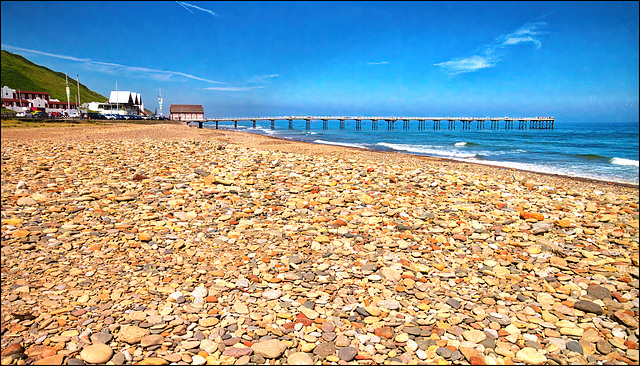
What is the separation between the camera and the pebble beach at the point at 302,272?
3396 millimetres

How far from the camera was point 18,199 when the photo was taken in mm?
6617

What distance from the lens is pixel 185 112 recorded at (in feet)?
351

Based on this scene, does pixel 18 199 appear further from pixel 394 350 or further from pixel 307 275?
pixel 394 350

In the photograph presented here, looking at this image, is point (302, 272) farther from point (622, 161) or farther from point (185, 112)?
point (185, 112)

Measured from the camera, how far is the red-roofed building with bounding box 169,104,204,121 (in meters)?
106

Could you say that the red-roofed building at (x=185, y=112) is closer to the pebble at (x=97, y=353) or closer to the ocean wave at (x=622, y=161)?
the ocean wave at (x=622, y=161)

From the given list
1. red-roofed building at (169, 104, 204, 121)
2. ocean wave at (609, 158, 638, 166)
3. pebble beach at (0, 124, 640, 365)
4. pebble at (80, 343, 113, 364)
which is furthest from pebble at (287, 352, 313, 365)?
red-roofed building at (169, 104, 204, 121)

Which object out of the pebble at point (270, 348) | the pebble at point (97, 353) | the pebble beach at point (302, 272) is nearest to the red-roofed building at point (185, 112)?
the pebble beach at point (302, 272)

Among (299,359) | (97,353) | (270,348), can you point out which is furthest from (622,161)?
(97,353)

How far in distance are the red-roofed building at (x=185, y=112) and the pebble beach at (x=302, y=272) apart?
10556cm

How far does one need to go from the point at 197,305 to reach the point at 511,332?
352cm

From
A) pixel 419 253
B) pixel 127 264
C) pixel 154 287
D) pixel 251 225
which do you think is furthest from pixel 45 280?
pixel 419 253

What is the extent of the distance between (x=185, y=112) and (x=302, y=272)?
Result: 112698mm

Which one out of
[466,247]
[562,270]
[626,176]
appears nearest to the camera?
[562,270]
